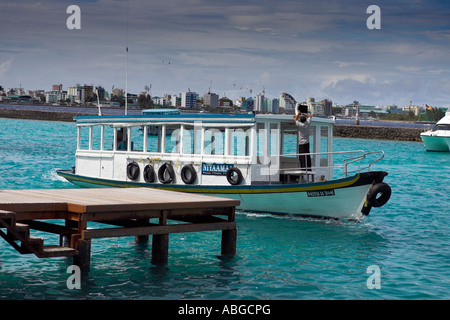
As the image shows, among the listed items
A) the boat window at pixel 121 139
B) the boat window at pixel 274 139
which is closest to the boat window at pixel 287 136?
the boat window at pixel 274 139

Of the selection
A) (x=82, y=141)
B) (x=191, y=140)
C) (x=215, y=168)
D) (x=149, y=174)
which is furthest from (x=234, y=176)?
(x=82, y=141)

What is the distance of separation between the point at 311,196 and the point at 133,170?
21.5 ft

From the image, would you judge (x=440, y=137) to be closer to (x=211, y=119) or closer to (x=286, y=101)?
(x=286, y=101)

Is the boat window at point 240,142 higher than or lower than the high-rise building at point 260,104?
lower

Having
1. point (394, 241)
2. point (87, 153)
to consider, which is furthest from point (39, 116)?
point (394, 241)

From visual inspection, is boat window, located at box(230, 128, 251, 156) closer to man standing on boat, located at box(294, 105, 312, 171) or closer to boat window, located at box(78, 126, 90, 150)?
man standing on boat, located at box(294, 105, 312, 171)

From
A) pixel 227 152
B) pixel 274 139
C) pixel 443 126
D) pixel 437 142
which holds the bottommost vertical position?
pixel 437 142

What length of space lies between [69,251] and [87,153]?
13.2 meters

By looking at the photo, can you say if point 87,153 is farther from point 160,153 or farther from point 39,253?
point 39,253

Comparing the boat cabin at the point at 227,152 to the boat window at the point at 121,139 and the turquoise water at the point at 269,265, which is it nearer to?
the boat window at the point at 121,139

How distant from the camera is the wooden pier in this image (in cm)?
1120

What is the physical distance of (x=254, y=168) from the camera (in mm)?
19531

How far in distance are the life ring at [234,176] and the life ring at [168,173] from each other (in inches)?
85.6

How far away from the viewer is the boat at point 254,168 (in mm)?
18578
